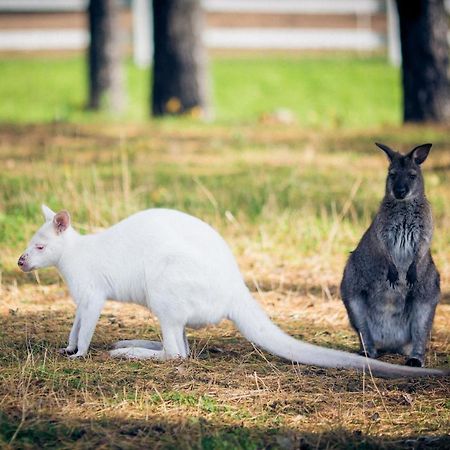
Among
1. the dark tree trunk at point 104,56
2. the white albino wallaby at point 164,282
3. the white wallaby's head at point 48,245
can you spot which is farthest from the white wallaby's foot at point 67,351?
the dark tree trunk at point 104,56

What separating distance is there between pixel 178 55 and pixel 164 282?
813 cm

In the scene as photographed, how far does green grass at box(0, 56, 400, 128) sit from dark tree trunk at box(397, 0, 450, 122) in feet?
19.2

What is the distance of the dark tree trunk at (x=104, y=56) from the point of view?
1705cm

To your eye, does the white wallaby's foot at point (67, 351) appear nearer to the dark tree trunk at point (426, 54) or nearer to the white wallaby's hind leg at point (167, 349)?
the white wallaby's hind leg at point (167, 349)

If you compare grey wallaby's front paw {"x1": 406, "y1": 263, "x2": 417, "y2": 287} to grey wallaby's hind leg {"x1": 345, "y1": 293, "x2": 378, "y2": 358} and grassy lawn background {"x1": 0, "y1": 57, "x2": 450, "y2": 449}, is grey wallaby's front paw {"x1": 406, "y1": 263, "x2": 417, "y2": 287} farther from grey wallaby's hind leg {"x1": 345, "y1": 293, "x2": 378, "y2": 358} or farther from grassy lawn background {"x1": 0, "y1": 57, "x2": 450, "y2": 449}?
grassy lawn background {"x1": 0, "y1": 57, "x2": 450, "y2": 449}

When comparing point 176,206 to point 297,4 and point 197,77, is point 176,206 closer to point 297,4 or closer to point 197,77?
point 197,77

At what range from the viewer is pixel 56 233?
206 inches

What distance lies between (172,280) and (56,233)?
765 millimetres

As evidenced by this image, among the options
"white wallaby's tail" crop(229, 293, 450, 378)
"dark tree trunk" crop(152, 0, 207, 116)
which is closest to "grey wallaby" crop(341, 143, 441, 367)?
"white wallaby's tail" crop(229, 293, 450, 378)

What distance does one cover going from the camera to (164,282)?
4844 millimetres

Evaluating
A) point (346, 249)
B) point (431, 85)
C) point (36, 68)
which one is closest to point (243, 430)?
point (346, 249)

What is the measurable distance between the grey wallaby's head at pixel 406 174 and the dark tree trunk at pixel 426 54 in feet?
19.6

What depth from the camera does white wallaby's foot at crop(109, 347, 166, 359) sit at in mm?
4977

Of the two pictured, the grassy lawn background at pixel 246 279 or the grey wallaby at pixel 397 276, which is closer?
the grassy lawn background at pixel 246 279
